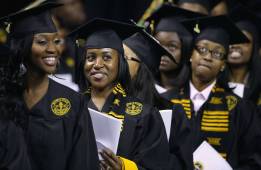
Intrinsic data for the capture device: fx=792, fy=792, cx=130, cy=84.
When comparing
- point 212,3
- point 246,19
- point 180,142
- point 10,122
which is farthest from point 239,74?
point 10,122

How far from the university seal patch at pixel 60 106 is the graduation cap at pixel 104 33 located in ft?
2.56

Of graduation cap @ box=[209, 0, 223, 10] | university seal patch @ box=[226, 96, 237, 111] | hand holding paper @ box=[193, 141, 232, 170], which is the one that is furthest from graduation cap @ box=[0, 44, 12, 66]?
graduation cap @ box=[209, 0, 223, 10]

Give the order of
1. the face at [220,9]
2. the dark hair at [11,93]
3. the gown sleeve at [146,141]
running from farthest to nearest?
the face at [220,9] → the gown sleeve at [146,141] → the dark hair at [11,93]

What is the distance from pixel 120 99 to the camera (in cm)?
586

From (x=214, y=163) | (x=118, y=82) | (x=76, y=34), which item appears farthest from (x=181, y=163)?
(x=76, y=34)

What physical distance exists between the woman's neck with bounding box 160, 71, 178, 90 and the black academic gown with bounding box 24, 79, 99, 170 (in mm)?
2077

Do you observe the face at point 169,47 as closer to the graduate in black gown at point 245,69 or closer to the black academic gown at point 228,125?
the black academic gown at point 228,125

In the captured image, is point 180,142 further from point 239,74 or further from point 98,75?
point 239,74

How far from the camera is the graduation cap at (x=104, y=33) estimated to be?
19.2 ft

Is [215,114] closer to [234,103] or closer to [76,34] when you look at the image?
[234,103]

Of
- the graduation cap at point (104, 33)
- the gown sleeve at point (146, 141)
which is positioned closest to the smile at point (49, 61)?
the graduation cap at point (104, 33)

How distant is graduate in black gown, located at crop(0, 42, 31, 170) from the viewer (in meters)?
4.64

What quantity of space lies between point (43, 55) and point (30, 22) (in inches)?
9.4

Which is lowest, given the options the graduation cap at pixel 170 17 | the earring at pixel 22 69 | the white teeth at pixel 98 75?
the white teeth at pixel 98 75
